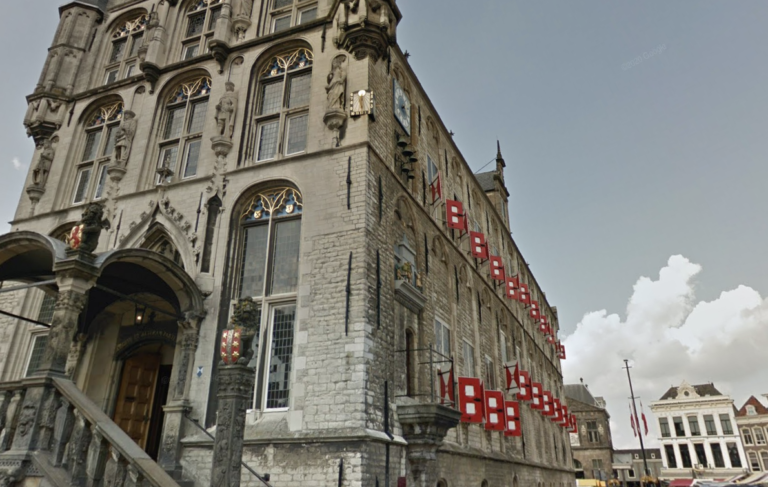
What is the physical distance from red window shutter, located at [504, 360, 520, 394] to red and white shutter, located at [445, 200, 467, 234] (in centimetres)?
796

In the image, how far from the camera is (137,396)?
1428cm

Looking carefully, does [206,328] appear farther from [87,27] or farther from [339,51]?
[87,27]

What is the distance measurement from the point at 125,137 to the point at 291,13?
6405 mm

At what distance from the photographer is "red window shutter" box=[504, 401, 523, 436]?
1950 cm

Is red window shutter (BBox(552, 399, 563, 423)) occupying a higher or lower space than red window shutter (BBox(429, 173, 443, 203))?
lower

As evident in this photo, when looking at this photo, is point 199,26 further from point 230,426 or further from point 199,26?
point 230,426

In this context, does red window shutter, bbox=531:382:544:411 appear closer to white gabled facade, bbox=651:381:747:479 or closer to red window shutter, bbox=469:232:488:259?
red window shutter, bbox=469:232:488:259

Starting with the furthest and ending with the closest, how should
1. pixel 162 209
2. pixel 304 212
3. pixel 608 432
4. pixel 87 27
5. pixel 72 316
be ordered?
pixel 608 432 < pixel 87 27 < pixel 162 209 < pixel 304 212 < pixel 72 316

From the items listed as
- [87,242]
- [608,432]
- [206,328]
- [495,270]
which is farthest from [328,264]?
[608,432]

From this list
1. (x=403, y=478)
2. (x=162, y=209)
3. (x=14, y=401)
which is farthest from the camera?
(x=162, y=209)

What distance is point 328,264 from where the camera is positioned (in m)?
12.2

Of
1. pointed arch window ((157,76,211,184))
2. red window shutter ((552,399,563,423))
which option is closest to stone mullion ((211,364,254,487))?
pointed arch window ((157,76,211,184))

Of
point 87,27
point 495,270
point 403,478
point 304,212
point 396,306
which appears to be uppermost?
point 87,27

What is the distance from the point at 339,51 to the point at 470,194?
37.8 ft
